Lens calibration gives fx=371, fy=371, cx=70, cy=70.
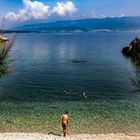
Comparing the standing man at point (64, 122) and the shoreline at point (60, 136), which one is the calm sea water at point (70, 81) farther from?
the standing man at point (64, 122)

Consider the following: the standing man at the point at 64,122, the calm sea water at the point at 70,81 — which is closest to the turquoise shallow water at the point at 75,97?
A: the calm sea water at the point at 70,81

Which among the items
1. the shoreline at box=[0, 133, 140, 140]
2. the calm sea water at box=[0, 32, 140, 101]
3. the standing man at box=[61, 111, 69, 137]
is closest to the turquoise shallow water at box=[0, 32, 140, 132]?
the calm sea water at box=[0, 32, 140, 101]

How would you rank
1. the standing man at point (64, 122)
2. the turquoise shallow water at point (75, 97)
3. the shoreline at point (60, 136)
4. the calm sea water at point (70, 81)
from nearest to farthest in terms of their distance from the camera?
the shoreline at point (60, 136) < the standing man at point (64, 122) < the turquoise shallow water at point (75, 97) < the calm sea water at point (70, 81)

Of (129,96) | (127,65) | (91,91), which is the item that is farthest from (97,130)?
(127,65)

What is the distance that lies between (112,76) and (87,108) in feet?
123

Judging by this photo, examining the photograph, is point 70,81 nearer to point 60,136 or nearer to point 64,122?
point 60,136

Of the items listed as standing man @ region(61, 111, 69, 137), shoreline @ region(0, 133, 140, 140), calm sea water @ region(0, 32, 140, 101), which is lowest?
calm sea water @ region(0, 32, 140, 101)

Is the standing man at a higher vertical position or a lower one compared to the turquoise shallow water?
higher

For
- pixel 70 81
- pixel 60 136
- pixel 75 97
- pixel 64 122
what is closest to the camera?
pixel 64 122

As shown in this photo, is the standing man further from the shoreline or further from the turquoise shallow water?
the turquoise shallow water

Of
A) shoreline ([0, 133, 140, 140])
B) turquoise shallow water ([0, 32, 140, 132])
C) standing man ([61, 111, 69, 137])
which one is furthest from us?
turquoise shallow water ([0, 32, 140, 132])

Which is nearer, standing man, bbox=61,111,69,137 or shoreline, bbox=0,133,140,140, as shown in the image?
shoreline, bbox=0,133,140,140

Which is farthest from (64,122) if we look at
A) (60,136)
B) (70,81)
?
(70,81)

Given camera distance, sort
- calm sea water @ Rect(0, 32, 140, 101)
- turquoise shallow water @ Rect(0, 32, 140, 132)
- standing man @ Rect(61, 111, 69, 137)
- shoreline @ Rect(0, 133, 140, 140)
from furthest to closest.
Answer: calm sea water @ Rect(0, 32, 140, 101)
turquoise shallow water @ Rect(0, 32, 140, 132)
standing man @ Rect(61, 111, 69, 137)
shoreline @ Rect(0, 133, 140, 140)
